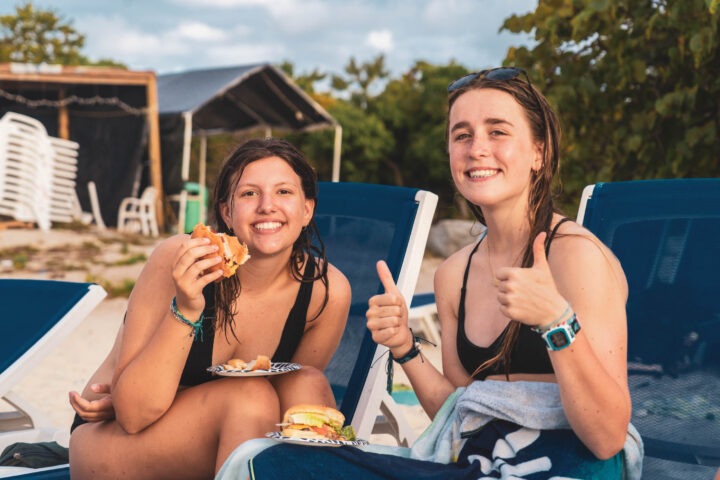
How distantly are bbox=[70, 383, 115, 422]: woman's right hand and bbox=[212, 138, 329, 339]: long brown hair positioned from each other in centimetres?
41

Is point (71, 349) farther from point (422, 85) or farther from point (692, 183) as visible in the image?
point (422, 85)

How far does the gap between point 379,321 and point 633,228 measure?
1.00 m

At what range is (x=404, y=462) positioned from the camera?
4.85ft

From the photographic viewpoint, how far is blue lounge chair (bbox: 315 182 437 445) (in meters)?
2.42

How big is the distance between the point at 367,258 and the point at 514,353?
1.15 meters

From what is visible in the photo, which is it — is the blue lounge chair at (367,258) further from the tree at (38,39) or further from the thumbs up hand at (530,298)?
the tree at (38,39)

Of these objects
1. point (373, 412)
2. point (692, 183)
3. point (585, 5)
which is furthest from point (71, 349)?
point (692, 183)

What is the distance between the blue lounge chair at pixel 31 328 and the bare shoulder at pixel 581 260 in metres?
1.69

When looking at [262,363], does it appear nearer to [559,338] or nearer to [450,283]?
[450,283]

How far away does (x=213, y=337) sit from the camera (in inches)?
82.7

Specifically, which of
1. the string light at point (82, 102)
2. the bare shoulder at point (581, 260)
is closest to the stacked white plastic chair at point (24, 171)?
the string light at point (82, 102)

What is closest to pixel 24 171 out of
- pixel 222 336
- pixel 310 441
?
pixel 222 336

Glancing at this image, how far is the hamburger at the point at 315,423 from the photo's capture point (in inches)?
61.7

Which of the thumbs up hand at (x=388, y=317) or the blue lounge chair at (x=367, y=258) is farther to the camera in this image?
the blue lounge chair at (x=367, y=258)
